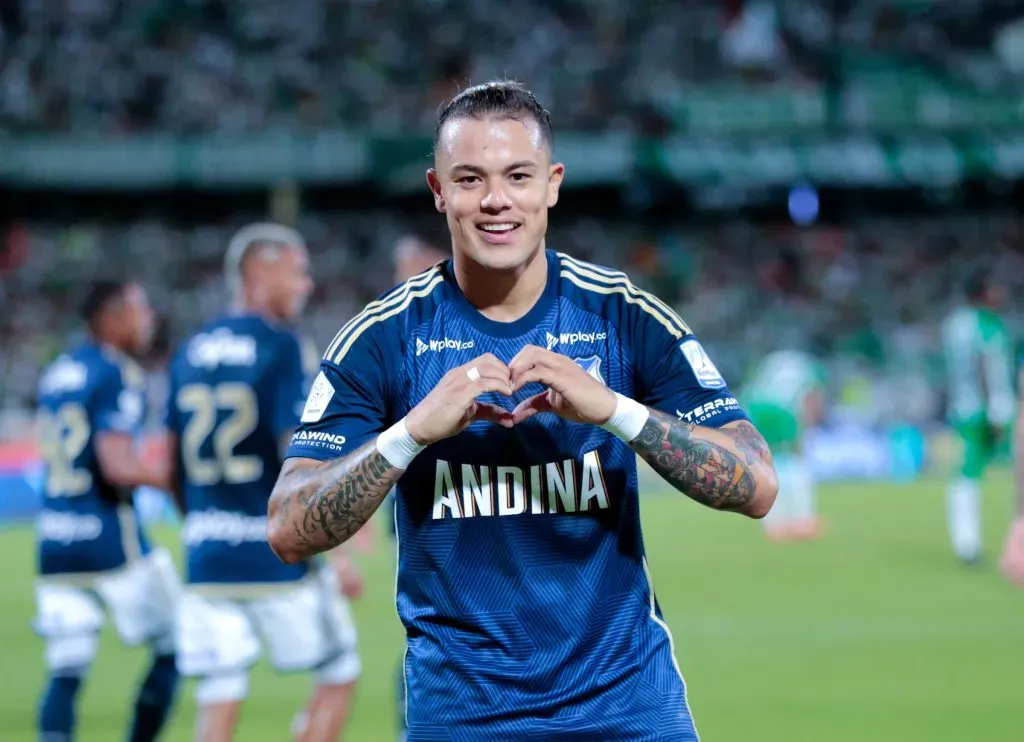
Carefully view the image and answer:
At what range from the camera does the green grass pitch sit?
25.1 feet

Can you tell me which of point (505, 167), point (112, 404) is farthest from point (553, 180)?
point (112, 404)

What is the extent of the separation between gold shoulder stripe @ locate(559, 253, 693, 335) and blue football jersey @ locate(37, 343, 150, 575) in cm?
388

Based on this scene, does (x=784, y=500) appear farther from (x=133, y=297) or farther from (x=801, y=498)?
(x=133, y=297)

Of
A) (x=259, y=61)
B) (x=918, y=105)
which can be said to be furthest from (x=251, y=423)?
(x=918, y=105)

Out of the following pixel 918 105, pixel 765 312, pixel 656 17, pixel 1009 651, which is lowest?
pixel 1009 651

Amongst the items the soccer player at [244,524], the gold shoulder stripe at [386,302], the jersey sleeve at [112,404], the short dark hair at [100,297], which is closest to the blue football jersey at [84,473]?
the jersey sleeve at [112,404]

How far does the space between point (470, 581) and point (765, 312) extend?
26292 millimetres

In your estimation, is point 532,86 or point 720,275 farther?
point 720,275

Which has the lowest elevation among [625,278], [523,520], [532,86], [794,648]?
[794,648]

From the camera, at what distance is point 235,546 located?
5918mm

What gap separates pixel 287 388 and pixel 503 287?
2881 millimetres

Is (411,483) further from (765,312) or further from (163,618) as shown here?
(765,312)

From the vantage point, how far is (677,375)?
3219 mm

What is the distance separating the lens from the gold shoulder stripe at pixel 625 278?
3.27 meters
